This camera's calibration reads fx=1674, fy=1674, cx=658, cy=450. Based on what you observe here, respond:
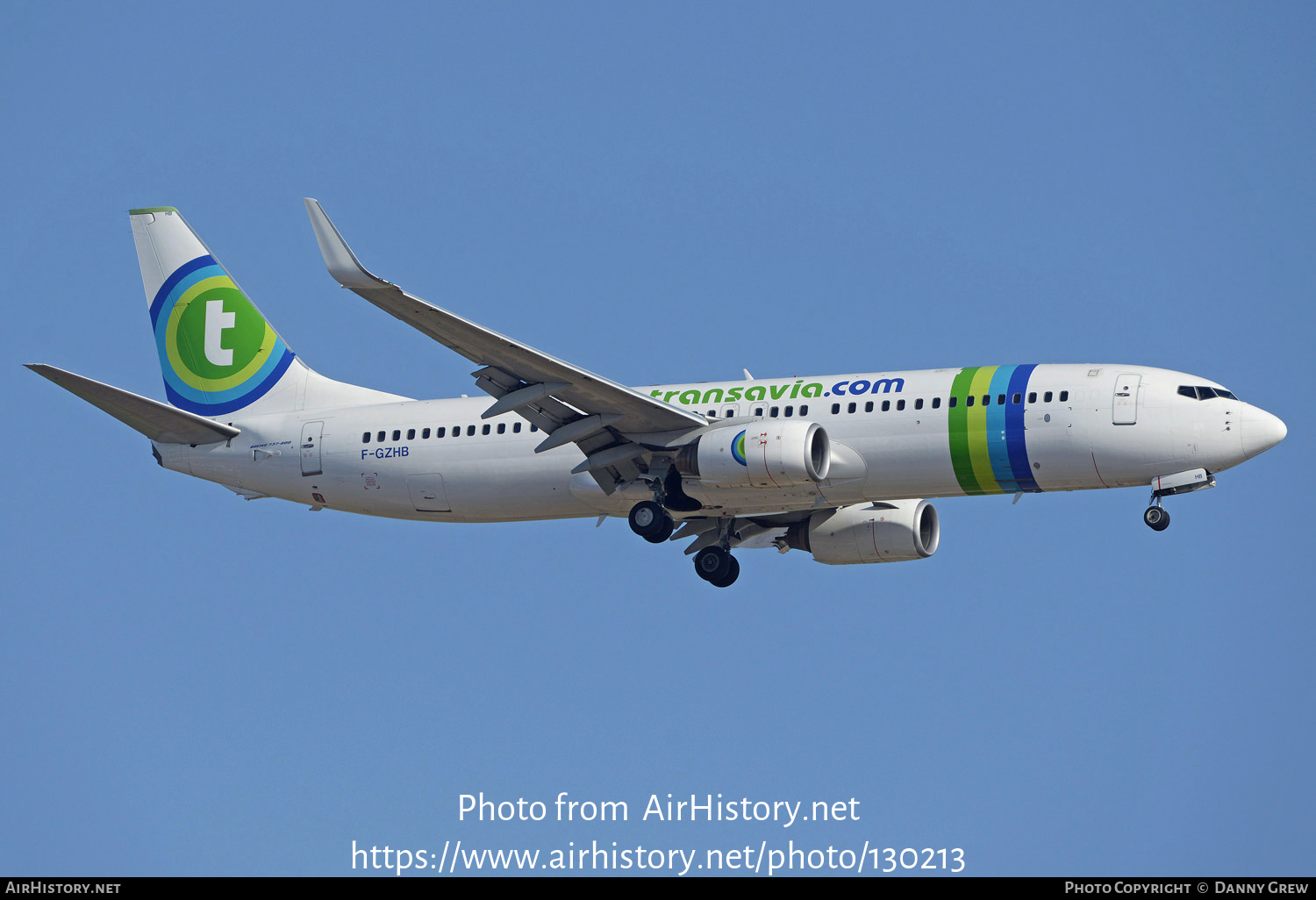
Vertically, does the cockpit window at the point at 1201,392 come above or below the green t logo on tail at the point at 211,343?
below

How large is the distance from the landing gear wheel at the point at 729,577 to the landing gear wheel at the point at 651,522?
3.78 m

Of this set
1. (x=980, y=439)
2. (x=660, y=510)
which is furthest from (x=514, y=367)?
(x=980, y=439)

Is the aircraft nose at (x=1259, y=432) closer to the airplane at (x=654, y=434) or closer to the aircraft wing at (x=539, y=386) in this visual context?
the airplane at (x=654, y=434)

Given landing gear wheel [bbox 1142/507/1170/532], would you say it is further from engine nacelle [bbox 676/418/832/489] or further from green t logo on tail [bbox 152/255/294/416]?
green t logo on tail [bbox 152/255/294/416]

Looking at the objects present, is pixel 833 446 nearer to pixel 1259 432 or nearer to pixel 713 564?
pixel 713 564

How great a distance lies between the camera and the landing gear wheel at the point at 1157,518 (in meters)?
37.0

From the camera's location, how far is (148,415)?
1655 inches

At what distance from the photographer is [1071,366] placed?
38000mm

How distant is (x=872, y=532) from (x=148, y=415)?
A: 18.6 meters

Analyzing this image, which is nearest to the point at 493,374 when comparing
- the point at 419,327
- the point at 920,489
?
the point at 419,327

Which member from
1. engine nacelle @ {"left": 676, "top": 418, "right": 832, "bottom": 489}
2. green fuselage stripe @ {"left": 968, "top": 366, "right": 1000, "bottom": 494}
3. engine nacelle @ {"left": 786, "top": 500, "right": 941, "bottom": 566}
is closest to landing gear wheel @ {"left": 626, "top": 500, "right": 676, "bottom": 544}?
engine nacelle @ {"left": 676, "top": 418, "right": 832, "bottom": 489}

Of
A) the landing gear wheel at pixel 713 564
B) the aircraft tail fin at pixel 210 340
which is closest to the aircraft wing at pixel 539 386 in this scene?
the landing gear wheel at pixel 713 564

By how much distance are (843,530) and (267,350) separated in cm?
1639
